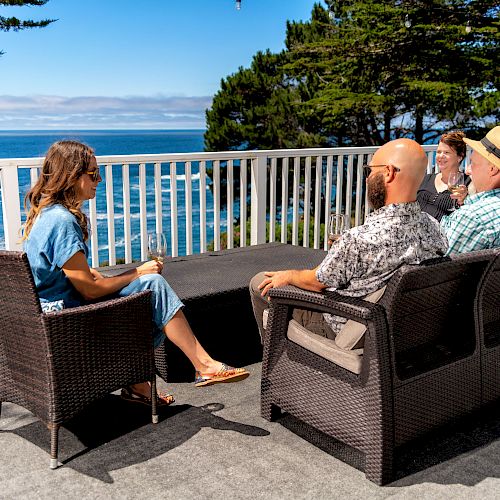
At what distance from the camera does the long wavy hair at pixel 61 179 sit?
258 centimetres

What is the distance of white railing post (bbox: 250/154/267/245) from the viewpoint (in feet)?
17.4

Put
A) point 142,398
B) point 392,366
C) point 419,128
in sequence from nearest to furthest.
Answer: point 392,366
point 142,398
point 419,128

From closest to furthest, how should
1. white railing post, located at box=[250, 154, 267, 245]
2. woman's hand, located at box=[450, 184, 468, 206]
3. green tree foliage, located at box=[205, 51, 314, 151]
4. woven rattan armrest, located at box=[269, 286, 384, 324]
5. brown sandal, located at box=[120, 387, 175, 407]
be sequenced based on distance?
woven rattan armrest, located at box=[269, 286, 384, 324] < brown sandal, located at box=[120, 387, 175, 407] < woman's hand, located at box=[450, 184, 468, 206] < white railing post, located at box=[250, 154, 267, 245] < green tree foliage, located at box=[205, 51, 314, 151]

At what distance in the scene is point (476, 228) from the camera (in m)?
2.72

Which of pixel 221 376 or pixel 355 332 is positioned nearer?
pixel 355 332

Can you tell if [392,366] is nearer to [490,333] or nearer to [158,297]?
[490,333]

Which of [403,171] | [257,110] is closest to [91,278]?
[403,171]

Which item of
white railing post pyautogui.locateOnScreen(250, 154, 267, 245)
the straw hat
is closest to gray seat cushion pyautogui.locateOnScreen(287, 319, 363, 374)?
the straw hat

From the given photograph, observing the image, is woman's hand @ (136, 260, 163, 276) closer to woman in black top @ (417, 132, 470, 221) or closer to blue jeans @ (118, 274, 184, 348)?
blue jeans @ (118, 274, 184, 348)

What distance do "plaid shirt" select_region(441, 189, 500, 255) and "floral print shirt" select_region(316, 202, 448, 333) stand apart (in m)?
0.33

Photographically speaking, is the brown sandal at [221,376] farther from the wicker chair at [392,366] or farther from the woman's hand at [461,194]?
the woman's hand at [461,194]

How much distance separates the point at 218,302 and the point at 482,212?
1.39m

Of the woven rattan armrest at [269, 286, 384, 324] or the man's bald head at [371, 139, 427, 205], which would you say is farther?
the man's bald head at [371, 139, 427, 205]

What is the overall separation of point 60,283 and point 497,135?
6.56ft
